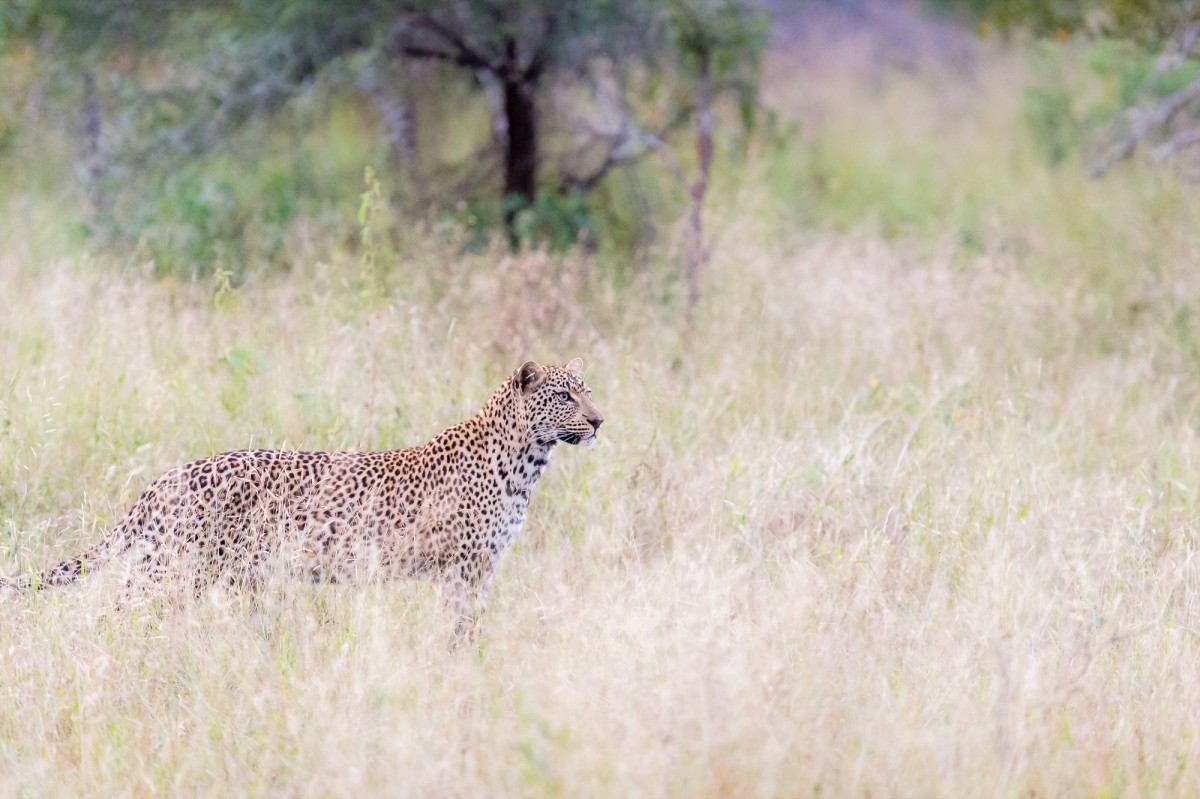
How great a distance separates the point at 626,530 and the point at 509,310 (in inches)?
94.7

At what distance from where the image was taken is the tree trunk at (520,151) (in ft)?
35.2

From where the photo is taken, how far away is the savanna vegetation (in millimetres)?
4289

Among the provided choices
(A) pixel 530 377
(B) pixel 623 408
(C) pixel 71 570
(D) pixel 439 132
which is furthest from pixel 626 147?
(C) pixel 71 570

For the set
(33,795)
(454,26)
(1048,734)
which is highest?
(454,26)

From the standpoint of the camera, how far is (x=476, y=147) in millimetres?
11328

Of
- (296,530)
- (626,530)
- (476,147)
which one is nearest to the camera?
(296,530)

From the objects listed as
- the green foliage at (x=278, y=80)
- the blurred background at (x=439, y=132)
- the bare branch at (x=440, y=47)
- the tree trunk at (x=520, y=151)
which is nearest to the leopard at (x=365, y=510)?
the blurred background at (x=439, y=132)

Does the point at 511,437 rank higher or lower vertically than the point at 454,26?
lower

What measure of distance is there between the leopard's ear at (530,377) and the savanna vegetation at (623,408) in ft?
2.41

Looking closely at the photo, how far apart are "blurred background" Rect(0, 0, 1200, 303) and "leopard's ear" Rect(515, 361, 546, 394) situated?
11.0 feet

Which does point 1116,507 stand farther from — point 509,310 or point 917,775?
point 509,310

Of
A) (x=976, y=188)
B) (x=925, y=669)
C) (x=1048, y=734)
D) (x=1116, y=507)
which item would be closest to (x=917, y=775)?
(x=1048, y=734)

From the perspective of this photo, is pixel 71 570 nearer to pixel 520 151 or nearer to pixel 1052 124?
pixel 520 151

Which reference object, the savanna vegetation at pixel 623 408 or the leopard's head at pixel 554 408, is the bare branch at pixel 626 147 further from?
the leopard's head at pixel 554 408
